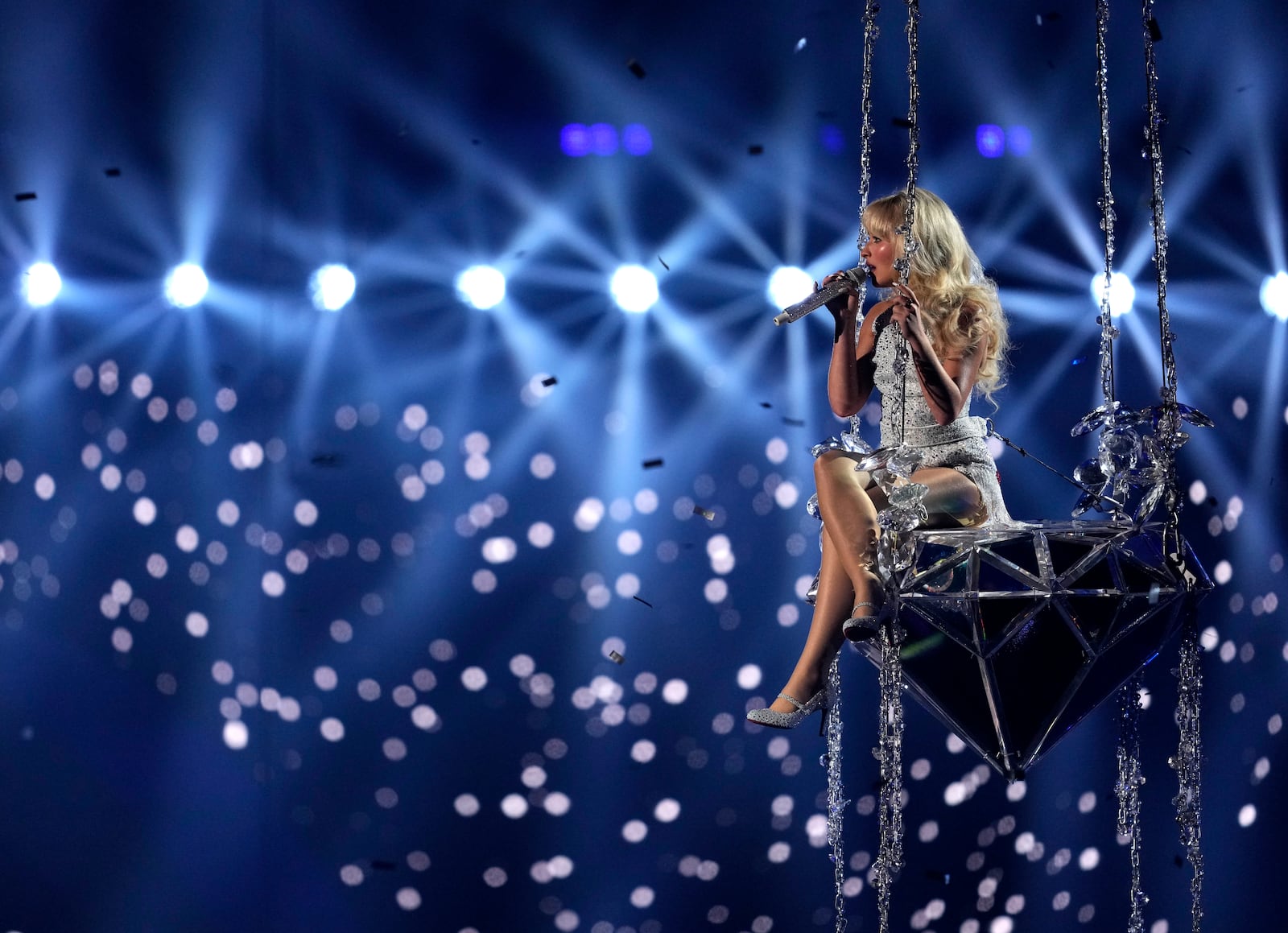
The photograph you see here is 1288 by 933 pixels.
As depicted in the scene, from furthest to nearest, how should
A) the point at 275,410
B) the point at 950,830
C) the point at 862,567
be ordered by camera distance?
the point at 950,830 → the point at 275,410 → the point at 862,567

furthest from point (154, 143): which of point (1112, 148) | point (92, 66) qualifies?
point (1112, 148)

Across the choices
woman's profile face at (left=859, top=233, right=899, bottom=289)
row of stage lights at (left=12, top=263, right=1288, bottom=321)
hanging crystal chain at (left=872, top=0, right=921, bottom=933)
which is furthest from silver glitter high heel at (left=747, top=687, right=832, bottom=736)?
row of stage lights at (left=12, top=263, right=1288, bottom=321)

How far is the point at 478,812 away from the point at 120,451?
117cm

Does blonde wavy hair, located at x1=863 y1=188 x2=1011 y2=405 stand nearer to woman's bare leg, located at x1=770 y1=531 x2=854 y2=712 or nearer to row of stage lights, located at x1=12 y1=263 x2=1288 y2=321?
woman's bare leg, located at x1=770 y1=531 x2=854 y2=712

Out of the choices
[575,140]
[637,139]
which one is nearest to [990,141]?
[637,139]

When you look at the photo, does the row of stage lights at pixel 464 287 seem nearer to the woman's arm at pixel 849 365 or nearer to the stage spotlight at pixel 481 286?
the stage spotlight at pixel 481 286

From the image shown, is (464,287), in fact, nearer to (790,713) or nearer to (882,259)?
(882,259)

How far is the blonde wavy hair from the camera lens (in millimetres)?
1991

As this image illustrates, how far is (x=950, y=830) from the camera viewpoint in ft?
10.0

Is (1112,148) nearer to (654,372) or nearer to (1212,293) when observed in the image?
(1212,293)

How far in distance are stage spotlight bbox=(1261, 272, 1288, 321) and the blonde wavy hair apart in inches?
63.4

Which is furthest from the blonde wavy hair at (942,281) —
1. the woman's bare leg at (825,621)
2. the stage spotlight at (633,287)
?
the stage spotlight at (633,287)

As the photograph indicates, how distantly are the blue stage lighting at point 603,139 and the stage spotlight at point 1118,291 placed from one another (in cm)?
124

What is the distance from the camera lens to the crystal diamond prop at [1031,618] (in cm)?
161
